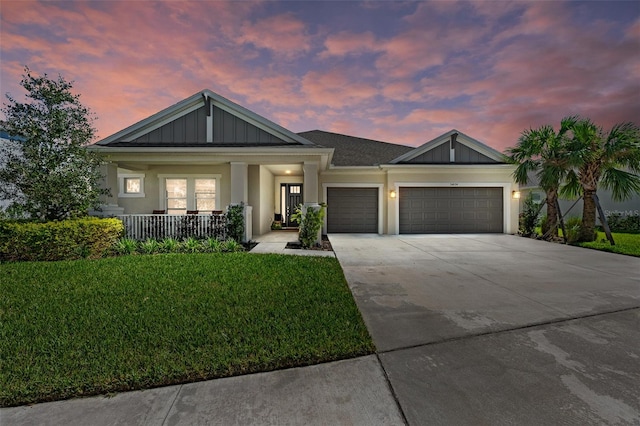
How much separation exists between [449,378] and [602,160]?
11.8 m

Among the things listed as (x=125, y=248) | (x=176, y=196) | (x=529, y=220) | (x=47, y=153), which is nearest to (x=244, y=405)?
(x=125, y=248)

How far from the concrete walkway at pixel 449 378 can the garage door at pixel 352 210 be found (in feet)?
29.2

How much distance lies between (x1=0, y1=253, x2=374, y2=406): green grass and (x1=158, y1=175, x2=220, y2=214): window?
6.52 m

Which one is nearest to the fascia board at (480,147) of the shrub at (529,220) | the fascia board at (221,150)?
the shrub at (529,220)

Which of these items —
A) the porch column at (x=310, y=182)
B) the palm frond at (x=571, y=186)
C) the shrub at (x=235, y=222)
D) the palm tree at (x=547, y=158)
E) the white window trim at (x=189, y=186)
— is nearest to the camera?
the shrub at (x=235, y=222)

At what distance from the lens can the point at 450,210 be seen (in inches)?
516

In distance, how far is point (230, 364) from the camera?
2447 mm

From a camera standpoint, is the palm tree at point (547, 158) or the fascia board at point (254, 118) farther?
the palm tree at point (547, 158)

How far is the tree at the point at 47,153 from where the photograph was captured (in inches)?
277

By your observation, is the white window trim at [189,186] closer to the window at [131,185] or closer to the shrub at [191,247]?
the window at [131,185]

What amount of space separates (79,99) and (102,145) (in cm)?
238

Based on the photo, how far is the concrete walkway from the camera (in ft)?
6.21

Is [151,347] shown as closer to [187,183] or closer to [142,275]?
[142,275]

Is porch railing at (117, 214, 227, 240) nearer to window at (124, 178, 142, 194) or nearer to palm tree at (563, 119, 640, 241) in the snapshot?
window at (124, 178, 142, 194)
